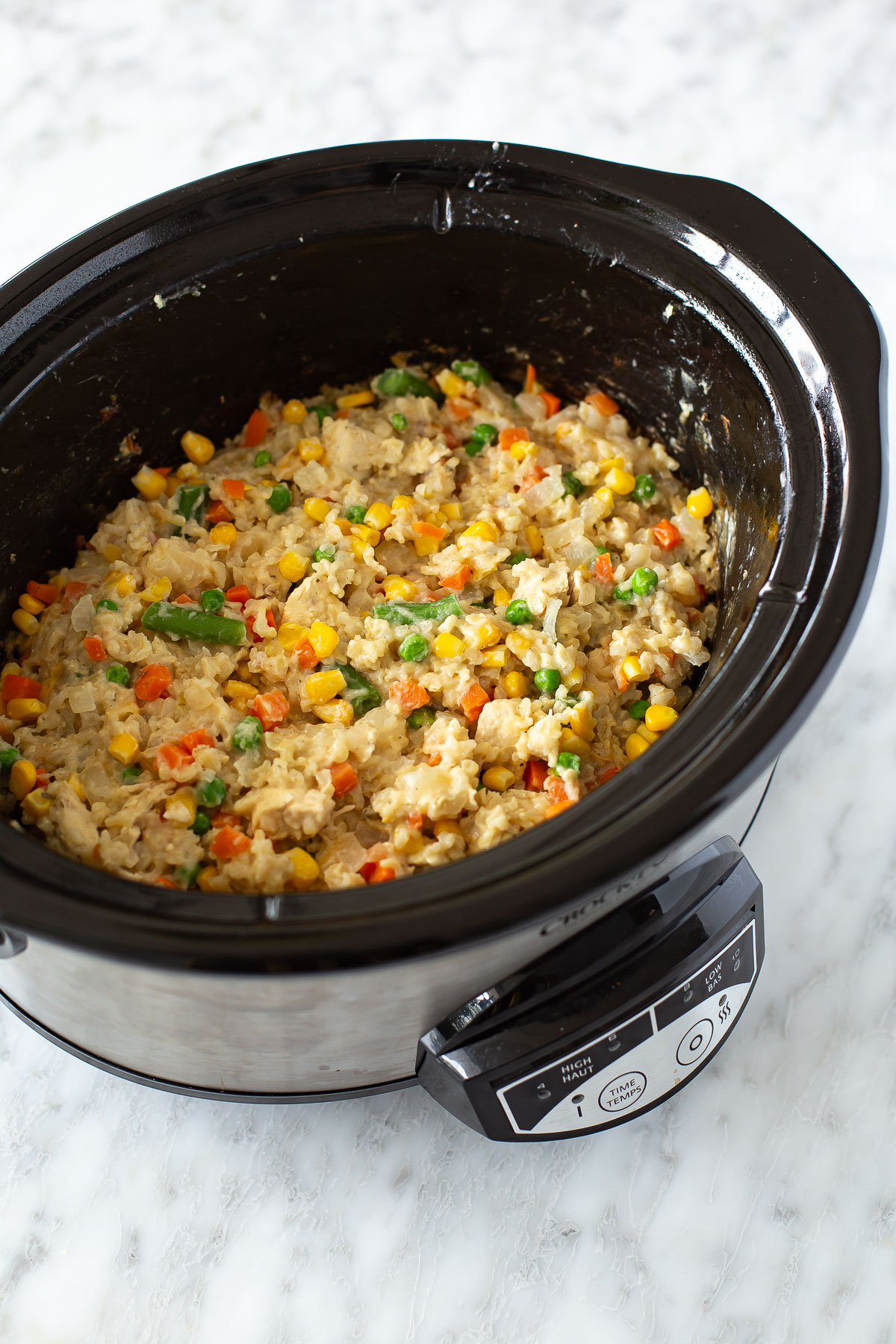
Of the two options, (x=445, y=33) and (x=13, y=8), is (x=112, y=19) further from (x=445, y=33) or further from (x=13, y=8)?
(x=445, y=33)

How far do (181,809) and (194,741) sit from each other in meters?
0.14

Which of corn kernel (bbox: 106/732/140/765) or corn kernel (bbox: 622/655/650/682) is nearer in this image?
corn kernel (bbox: 106/732/140/765)

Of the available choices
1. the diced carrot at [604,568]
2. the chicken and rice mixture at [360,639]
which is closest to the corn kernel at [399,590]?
the chicken and rice mixture at [360,639]

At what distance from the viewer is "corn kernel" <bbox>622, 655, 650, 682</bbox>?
201 centimetres

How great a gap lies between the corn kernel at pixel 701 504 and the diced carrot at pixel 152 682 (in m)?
1.05

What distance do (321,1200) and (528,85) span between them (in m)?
2.99

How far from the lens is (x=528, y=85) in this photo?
3336mm

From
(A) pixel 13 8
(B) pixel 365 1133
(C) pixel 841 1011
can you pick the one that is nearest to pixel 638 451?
(C) pixel 841 1011

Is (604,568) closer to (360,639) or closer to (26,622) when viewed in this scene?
(360,639)

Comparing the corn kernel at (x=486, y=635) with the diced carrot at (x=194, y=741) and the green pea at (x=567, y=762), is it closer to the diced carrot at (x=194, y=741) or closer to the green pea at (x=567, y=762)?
the green pea at (x=567, y=762)

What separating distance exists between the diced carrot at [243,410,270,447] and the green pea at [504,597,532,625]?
73 cm

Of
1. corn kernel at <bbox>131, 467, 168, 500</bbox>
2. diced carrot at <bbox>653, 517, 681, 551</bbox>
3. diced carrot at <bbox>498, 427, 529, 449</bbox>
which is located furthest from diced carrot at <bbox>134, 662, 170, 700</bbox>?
diced carrot at <bbox>653, 517, 681, 551</bbox>

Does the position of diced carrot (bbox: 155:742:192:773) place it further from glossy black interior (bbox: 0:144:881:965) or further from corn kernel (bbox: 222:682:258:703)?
glossy black interior (bbox: 0:144:881:965)

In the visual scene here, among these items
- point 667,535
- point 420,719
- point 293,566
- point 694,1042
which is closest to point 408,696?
point 420,719
